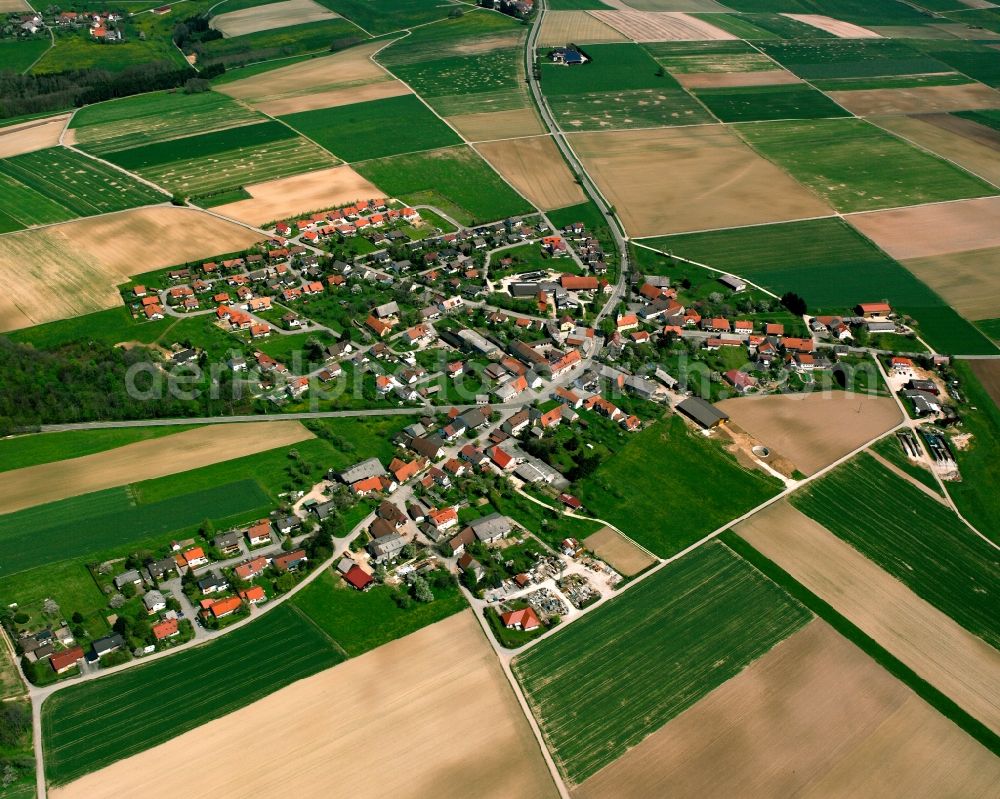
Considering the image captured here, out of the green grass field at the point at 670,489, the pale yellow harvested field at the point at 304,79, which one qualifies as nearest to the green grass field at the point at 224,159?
the pale yellow harvested field at the point at 304,79

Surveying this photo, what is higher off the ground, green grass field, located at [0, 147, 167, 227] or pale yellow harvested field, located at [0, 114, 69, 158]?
pale yellow harvested field, located at [0, 114, 69, 158]

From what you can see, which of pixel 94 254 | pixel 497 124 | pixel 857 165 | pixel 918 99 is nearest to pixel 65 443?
pixel 94 254

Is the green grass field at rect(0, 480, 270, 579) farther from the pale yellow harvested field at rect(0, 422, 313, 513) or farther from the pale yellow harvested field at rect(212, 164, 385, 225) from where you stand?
the pale yellow harvested field at rect(212, 164, 385, 225)

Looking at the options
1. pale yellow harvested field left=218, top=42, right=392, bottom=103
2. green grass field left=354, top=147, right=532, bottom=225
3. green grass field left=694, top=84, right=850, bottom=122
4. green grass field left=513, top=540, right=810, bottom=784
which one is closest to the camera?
green grass field left=513, top=540, right=810, bottom=784

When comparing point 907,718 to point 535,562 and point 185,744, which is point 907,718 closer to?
point 535,562

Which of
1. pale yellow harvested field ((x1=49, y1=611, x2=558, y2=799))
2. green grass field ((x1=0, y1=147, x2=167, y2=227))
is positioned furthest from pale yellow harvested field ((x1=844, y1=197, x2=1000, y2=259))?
green grass field ((x1=0, y1=147, x2=167, y2=227))

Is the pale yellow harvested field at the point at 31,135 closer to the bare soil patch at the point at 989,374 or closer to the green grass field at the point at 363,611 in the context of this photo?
the green grass field at the point at 363,611

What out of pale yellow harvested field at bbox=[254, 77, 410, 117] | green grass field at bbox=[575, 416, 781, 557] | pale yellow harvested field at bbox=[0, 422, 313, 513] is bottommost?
green grass field at bbox=[575, 416, 781, 557]
